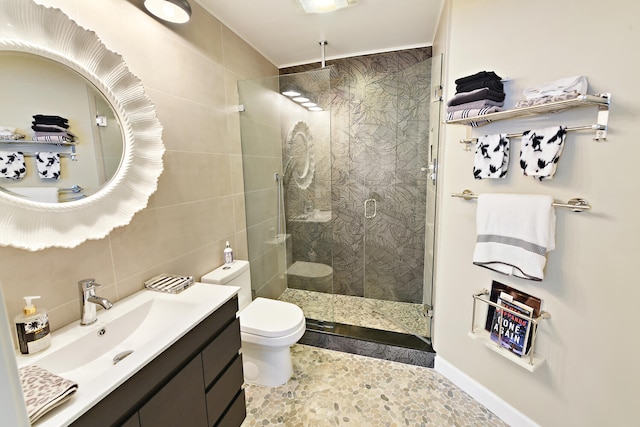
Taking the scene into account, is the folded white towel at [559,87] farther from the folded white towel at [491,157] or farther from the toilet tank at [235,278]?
the toilet tank at [235,278]

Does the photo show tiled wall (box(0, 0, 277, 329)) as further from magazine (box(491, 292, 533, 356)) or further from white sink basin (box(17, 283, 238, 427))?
magazine (box(491, 292, 533, 356))

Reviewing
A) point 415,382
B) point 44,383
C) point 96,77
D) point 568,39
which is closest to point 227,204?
point 96,77

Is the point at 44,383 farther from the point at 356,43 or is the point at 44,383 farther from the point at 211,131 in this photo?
the point at 356,43

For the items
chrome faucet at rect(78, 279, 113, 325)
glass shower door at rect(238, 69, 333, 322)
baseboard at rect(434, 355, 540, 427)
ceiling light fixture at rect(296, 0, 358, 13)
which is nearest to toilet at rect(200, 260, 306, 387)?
glass shower door at rect(238, 69, 333, 322)

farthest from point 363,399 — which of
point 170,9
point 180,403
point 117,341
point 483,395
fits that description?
point 170,9

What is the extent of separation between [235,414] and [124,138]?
60.9 inches

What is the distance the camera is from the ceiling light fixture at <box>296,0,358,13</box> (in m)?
1.87

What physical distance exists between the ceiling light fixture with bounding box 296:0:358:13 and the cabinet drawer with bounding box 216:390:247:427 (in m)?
2.46

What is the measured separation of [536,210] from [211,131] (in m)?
2.02

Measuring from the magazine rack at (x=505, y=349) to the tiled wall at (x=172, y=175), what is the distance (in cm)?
180

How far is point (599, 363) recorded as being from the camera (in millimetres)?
1280

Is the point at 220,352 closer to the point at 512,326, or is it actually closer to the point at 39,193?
the point at 39,193

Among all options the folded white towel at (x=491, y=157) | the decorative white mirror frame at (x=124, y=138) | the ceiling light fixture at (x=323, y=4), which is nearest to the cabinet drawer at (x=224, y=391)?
the decorative white mirror frame at (x=124, y=138)

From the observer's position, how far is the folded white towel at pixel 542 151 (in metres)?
1.28
